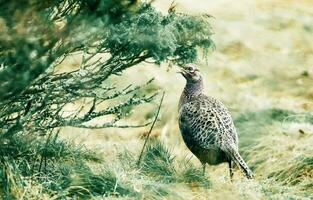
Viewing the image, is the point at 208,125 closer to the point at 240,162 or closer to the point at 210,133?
the point at 210,133

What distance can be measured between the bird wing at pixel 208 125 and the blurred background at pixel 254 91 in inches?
10.1

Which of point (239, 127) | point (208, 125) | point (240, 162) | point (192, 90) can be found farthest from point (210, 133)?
point (239, 127)

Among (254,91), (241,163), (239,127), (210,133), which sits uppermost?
(210,133)

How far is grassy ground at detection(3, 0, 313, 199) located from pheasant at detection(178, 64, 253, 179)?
0.13 m

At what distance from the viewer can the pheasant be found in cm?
591

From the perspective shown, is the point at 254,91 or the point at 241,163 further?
the point at 254,91

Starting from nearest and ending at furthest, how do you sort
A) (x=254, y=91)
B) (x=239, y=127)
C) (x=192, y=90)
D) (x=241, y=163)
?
(x=241, y=163), (x=192, y=90), (x=239, y=127), (x=254, y=91)

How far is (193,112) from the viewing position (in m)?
6.09

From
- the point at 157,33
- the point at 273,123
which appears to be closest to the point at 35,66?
the point at 157,33

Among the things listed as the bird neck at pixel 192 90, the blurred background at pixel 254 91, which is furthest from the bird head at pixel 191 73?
the blurred background at pixel 254 91

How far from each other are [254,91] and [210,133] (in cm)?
338

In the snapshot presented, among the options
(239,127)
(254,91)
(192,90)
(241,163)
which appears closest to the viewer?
(241,163)

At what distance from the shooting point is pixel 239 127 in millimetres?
7469

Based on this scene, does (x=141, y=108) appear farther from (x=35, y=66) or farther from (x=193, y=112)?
(x=35, y=66)
